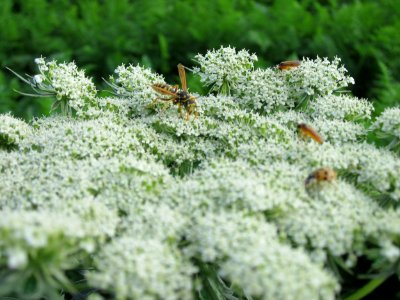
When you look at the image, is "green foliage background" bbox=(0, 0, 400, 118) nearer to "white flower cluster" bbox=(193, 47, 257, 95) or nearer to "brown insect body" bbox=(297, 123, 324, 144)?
"white flower cluster" bbox=(193, 47, 257, 95)

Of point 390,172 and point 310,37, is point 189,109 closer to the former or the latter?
point 390,172

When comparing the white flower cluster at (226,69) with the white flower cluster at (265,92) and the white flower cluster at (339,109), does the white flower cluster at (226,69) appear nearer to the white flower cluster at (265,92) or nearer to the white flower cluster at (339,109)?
the white flower cluster at (265,92)

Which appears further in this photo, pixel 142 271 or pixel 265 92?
pixel 265 92

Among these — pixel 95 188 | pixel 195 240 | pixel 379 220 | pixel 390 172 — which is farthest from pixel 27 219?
pixel 390 172

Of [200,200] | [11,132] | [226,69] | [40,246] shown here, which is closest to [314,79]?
[226,69]

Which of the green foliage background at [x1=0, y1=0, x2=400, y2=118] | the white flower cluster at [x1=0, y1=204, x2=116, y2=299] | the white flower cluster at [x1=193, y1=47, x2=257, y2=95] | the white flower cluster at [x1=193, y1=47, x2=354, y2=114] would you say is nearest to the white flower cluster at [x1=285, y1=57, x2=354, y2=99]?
the white flower cluster at [x1=193, y1=47, x2=354, y2=114]

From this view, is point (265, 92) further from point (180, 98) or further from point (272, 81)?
point (180, 98)
